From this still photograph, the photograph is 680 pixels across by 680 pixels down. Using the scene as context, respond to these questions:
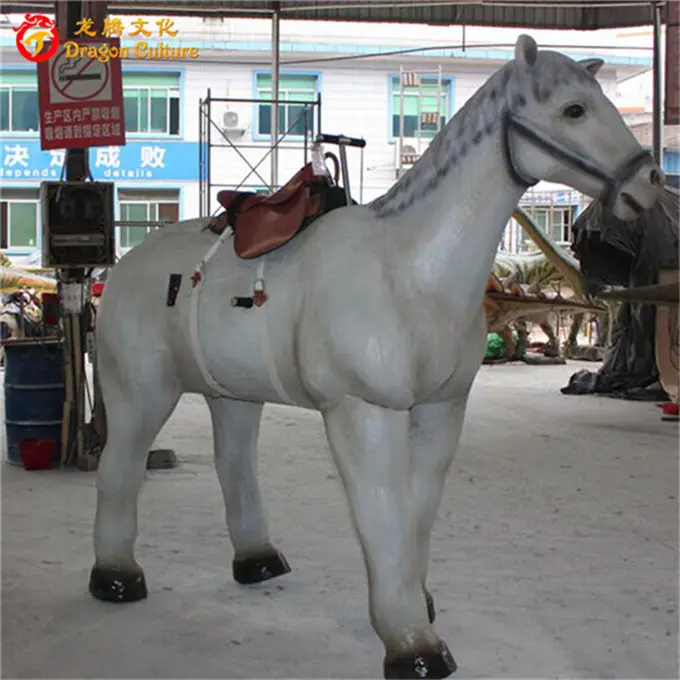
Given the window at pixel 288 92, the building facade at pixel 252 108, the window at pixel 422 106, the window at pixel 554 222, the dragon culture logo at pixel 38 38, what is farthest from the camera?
the window at pixel 422 106

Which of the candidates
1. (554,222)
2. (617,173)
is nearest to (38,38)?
(617,173)

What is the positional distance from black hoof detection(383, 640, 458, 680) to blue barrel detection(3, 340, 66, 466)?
3.57m

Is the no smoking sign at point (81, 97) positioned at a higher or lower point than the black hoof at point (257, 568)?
higher

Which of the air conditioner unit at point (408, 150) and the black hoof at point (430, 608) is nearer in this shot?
the black hoof at point (430, 608)

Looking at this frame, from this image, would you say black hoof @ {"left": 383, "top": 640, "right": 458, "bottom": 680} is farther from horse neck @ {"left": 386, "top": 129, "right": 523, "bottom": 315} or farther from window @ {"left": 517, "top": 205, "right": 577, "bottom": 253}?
window @ {"left": 517, "top": 205, "right": 577, "bottom": 253}

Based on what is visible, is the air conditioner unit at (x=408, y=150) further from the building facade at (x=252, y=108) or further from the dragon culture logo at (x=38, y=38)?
the dragon culture logo at (x=38, y=38)

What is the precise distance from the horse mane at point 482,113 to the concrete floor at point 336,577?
1.31 m

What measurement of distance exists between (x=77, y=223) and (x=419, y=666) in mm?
3605

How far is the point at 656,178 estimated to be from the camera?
7.62ft

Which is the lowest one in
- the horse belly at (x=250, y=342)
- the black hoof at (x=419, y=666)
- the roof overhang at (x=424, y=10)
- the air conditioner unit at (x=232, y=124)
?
the black hoof at (x=419, y=666)

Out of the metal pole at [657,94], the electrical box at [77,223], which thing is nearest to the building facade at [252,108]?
the metal pole at [657,94]

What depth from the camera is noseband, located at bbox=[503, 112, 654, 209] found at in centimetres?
230

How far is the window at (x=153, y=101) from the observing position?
62.2 ft

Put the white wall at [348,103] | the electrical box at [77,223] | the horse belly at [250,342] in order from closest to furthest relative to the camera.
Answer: the horse belly at [250,342]
the electrical box at [77,223]
the white wall at [348,103]
